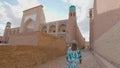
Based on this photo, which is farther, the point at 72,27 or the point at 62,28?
the point at 62,28

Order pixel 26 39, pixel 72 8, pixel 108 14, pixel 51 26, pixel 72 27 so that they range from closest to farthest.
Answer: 1. pixel 108 14
2. pixel 26 39
3. pixel 72 27
4. pixel 72 8
5. pixel 51 26

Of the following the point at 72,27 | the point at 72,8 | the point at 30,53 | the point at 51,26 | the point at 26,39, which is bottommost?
the point at 30,53

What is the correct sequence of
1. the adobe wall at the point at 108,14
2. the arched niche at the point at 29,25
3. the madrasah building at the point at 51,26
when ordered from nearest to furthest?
the adobe wall at the point at 108,14 < the madrasah building at the point at 51,26 < the arched niche at the point at 29,25

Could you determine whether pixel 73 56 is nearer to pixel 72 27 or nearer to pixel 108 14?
pixel 108 14

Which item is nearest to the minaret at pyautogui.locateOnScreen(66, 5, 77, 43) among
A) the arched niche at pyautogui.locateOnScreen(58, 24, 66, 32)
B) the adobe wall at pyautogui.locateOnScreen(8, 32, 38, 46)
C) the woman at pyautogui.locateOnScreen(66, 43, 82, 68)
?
the arched niche at pyautogui.locateOnScreen(58, 24, 66, 32)

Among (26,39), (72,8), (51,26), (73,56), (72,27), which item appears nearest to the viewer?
(73,56)

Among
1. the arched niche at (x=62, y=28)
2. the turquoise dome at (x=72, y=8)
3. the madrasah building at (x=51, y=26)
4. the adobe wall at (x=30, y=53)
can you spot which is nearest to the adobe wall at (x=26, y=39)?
the adobe wall at (x=30, y=53)

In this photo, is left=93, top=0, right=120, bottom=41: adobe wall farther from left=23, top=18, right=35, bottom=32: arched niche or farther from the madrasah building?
left=23, top=18, right=35, bottom=32: arched niche

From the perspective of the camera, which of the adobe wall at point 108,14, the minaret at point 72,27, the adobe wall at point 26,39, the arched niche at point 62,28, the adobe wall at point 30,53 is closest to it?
the adobe wall at point 30,53

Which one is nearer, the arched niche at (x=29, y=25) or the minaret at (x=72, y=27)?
the minaret at (x=72, y=27)

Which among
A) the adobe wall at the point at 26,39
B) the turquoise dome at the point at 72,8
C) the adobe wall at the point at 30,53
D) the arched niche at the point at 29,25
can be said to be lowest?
the adobe wall at the point at 30,53

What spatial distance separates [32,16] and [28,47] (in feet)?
83.2

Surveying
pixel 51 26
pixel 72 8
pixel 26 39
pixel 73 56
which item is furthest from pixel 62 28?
pixel 73 56

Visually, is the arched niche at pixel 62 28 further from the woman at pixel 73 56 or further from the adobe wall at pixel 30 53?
the woman at pixel 73 56
